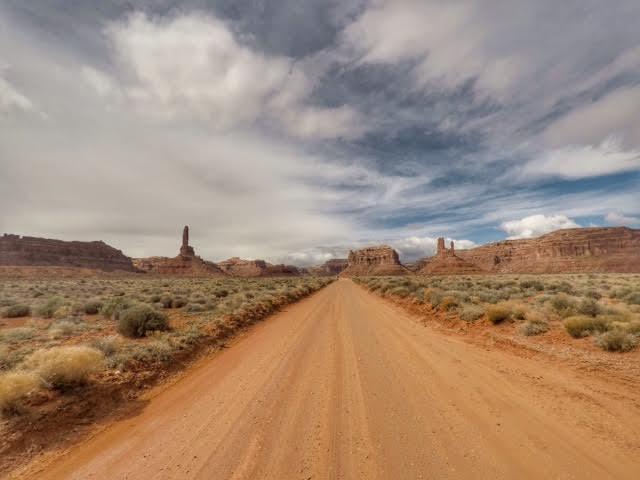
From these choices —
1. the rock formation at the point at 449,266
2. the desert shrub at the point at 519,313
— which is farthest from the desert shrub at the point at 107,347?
the rock formation at the point at 449,266

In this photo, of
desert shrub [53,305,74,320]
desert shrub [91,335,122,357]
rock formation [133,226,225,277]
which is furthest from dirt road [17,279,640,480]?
rock formation [133,226,225,277]

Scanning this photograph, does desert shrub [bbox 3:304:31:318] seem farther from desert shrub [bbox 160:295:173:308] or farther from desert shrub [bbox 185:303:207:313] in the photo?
desert shrub [bbox 185:303:207:313]

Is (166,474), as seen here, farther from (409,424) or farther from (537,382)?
(537,382)

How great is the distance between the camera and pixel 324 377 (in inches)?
282

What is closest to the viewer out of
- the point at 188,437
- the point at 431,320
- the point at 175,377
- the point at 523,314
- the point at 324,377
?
the point at 188,437

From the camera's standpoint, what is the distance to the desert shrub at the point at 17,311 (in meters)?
15.9

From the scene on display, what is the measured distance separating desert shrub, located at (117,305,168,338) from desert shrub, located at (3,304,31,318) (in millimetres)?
9580

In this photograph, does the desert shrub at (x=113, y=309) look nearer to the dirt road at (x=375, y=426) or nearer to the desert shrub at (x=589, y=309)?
the dirt road at (x=375, y=426)

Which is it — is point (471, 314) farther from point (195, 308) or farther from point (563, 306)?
point (195, 308)

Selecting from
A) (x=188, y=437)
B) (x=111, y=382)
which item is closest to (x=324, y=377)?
(x=188, y=437)

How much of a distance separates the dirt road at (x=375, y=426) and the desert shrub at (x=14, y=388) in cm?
147

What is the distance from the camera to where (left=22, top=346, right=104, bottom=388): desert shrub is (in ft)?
19.2

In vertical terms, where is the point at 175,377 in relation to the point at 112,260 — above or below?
below

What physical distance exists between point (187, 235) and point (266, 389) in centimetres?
14680
